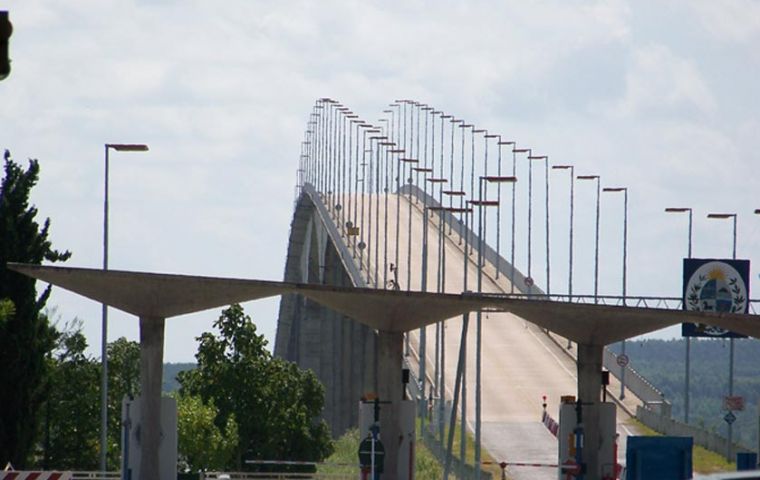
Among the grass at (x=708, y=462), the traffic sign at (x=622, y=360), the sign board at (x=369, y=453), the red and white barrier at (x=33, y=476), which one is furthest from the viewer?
the traffic sign at (x=622, y=360)

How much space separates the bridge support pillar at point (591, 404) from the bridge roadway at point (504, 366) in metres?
23.4

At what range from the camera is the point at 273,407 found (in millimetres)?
78812

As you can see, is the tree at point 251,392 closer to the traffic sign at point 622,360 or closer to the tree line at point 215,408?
the tree line at point 215,408

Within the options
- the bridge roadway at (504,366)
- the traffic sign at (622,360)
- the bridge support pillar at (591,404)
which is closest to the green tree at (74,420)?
the bridge roadway at (504,366)

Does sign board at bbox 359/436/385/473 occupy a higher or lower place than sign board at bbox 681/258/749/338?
lower

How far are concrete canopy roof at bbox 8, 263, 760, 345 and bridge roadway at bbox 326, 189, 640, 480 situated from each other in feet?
78.3

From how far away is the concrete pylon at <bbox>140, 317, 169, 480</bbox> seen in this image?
49000 millimetres

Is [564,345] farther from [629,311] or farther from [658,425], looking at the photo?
[629,311]

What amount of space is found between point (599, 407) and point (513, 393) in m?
57.2

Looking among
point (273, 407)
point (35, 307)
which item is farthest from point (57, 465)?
point (35, 307)

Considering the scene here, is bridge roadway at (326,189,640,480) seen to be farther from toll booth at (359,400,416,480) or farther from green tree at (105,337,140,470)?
toll booth at (359,400,416,480)

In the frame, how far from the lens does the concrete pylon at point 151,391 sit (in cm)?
4900

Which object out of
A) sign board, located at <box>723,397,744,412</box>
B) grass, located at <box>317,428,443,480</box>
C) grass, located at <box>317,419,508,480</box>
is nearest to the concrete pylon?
grass, located at <box>317,428,443,480</box>

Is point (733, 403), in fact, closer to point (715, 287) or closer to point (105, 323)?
point (715, 287)
